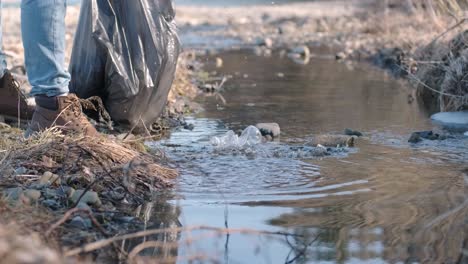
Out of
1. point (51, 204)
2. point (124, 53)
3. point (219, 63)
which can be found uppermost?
point (124, 53)

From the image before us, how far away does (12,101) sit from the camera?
4617 mm

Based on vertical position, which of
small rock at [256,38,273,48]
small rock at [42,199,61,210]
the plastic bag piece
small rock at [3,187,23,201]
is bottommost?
small rock at [256,38,273,48]

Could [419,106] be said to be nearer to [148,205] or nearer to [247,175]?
[247,175]

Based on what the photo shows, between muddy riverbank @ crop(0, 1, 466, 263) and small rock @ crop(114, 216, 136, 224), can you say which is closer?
muddy riverbank @ crop(0, 1, 466, 263)

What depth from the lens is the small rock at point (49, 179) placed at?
3273 millimetres

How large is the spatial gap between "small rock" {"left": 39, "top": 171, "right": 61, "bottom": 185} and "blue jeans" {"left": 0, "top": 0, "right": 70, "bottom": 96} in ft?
2.10

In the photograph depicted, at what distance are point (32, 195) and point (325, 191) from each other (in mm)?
1212

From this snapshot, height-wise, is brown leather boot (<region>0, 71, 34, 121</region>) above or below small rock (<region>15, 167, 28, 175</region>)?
above

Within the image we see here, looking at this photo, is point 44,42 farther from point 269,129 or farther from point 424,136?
point 424,136

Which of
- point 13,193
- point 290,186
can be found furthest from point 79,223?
point 290,186

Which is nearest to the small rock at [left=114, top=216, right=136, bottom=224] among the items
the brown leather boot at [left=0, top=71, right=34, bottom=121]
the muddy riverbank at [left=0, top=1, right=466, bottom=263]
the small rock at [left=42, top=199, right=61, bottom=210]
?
the muddy riverbank at [left=0, top=1, right=466, bottom=263]

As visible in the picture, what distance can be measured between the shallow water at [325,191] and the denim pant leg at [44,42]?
71 centimetres

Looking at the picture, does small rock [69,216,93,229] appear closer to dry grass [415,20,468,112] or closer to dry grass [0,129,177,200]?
dry grass [0,129,177,200]

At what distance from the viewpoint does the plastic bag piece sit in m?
4.60
